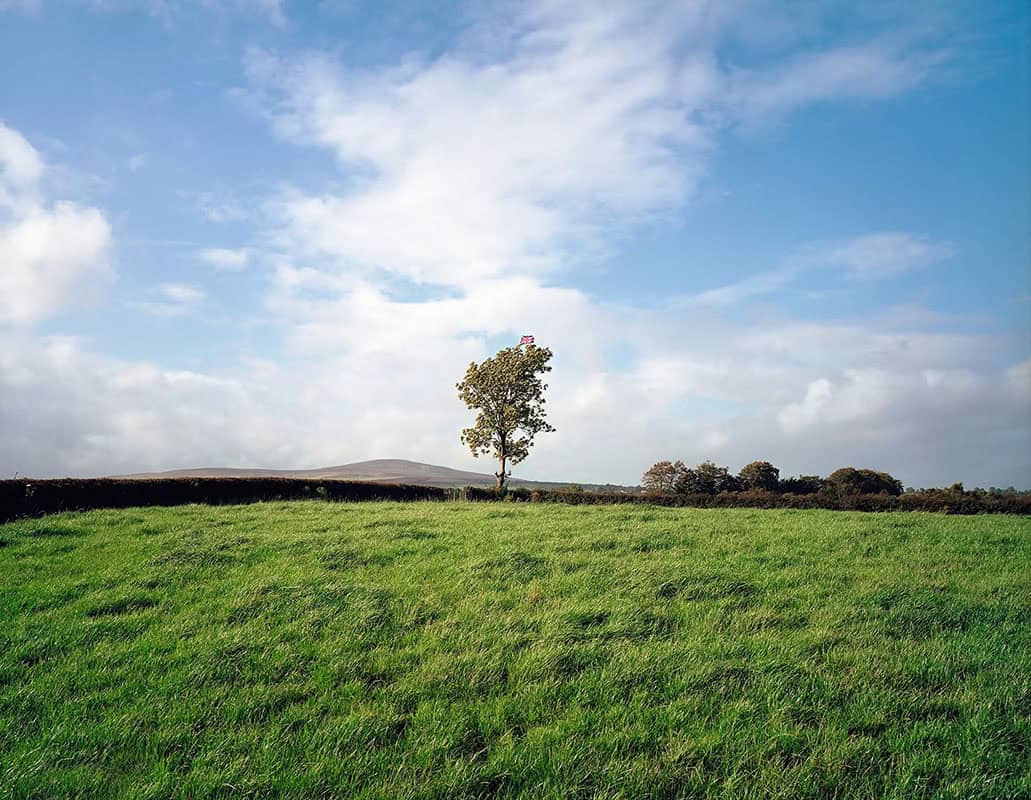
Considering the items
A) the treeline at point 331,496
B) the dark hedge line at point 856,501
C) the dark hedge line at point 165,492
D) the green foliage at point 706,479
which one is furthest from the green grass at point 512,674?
the green foliage at point 706,479

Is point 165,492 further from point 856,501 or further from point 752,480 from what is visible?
point 752,480

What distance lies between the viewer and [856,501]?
82.5 feet

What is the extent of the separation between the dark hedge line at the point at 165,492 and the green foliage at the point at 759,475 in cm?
2716

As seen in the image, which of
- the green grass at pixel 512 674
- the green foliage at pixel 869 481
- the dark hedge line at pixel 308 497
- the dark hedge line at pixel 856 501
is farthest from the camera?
the green foliage at pixel 869 481

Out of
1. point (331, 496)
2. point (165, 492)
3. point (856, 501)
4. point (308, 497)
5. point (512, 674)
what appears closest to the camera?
point (512, 674)

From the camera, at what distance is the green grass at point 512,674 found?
5.02 m

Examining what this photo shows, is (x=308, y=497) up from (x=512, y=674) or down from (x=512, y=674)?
up

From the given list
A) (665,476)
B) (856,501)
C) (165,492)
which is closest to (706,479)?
(665,476)

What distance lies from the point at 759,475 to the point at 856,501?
22538mm

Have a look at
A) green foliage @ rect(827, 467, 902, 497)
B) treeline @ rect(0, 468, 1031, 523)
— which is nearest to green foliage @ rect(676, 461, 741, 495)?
green foliage @ rect(827, 467, 902, 497)

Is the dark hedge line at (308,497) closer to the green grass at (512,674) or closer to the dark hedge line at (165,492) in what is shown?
the dark hedge line at (165,492)

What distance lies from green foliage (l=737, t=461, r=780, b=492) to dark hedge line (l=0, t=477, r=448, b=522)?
2716 cm

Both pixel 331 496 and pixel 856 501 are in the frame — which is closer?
pixel 856 501

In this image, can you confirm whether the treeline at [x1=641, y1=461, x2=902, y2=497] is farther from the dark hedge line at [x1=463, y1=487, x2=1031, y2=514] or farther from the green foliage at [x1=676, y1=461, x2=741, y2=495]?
the dark hedge line at [x1=463, y1=487, x2=1031, y2=514]
